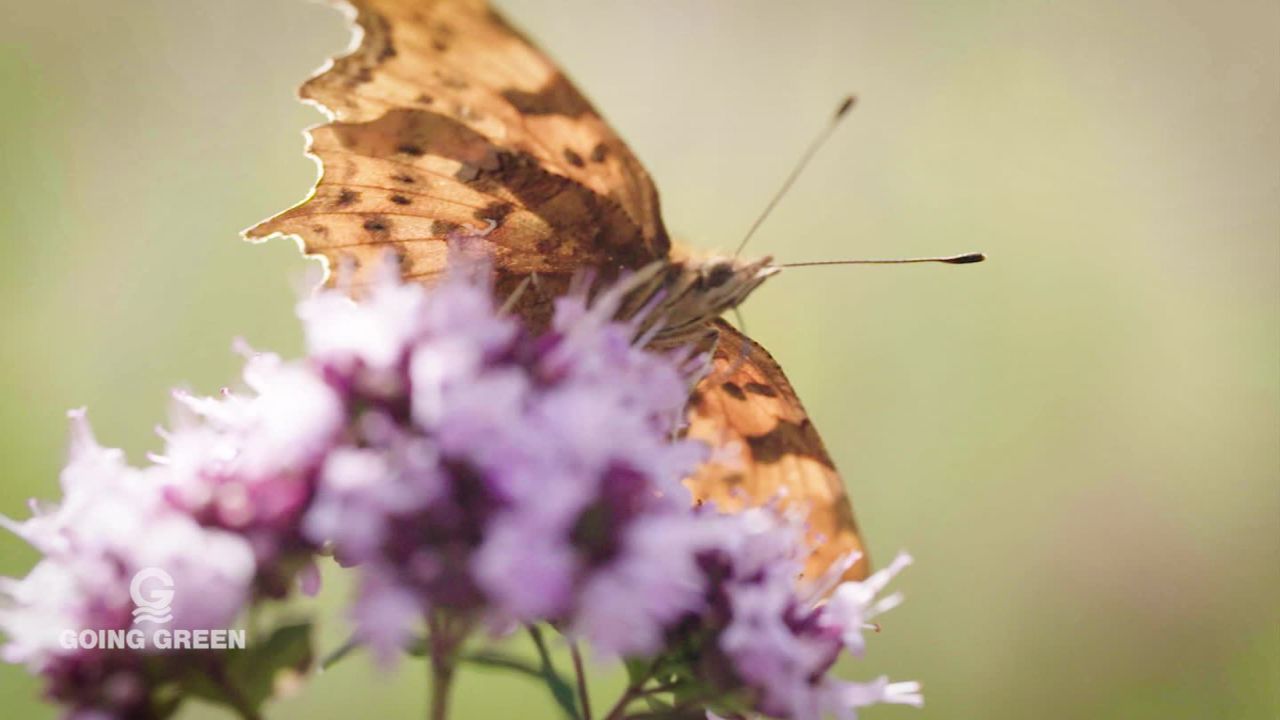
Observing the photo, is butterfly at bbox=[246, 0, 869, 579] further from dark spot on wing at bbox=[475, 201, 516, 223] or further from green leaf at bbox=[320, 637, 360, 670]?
green leaf at bbox=[320, 637, 360, 670]

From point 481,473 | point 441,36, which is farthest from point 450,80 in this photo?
point 481,473

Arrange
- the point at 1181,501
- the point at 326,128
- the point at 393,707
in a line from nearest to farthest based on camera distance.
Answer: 1. the point at 326,128
2. the point at 393,707
3. the point at 1181,501

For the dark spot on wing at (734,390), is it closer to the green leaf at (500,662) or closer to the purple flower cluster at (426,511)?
the purple flower cluster at (426,511)

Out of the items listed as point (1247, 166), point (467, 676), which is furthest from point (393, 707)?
point (1247, 166)

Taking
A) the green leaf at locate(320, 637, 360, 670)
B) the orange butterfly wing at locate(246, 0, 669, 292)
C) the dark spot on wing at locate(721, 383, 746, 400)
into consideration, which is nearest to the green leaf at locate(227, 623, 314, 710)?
the green leaf at locate(320, 637, 360, 670)

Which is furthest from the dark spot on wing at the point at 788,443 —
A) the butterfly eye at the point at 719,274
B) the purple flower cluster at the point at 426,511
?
the purple flower cluster at the point at 426,511

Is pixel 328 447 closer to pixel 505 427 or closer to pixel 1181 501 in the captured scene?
pixel 505 427

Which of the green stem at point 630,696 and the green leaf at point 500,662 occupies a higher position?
the green stem at point 630,696

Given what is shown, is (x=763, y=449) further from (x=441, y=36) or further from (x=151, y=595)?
(x=151, y=595)
